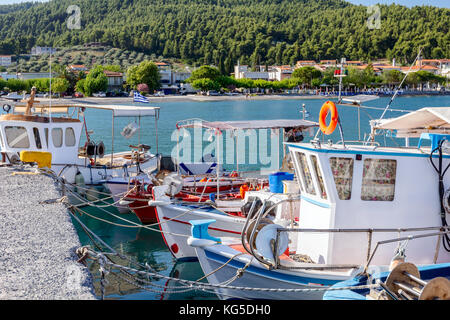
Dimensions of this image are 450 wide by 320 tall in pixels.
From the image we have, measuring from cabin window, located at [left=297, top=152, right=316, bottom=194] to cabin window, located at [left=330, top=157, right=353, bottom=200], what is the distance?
0.52 m

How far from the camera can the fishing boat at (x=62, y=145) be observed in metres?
18.8

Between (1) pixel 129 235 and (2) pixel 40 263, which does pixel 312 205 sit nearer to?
(2) pixel 40 263

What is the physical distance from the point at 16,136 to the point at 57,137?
1439 millimetres

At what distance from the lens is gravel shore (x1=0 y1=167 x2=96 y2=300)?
21.4 ft

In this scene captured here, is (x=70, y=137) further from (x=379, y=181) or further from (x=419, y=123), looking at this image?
(x=379, y=181)

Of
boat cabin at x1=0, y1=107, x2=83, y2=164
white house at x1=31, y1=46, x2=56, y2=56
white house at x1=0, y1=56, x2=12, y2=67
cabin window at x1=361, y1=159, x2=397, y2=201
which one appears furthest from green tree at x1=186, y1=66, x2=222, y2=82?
cabin window at x1=361, y1=159, x2=397, y2=201

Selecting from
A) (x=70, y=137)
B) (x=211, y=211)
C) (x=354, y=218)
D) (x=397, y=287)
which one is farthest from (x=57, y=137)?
(x=397, y=287)

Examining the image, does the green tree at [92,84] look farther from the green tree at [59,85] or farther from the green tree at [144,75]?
the green tree at [144,75]

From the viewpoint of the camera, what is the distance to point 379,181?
8797 millimetres

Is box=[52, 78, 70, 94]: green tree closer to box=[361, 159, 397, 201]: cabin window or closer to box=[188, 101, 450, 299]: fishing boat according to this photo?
box=[188, 101, 450, 299]: fishing boat
